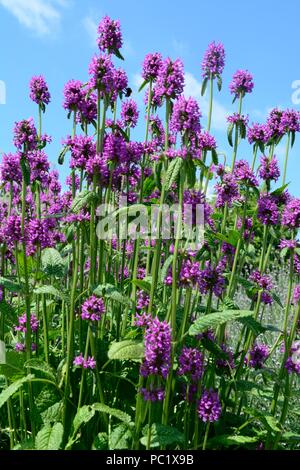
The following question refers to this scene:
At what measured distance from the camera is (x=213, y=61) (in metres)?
4.40

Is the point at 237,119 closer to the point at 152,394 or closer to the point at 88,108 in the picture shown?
the point at 88,108

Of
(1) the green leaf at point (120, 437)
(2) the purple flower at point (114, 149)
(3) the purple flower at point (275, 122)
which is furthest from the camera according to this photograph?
(3) the purple flower at point (275, 122)

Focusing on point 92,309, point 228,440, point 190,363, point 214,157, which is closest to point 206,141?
point 214,157

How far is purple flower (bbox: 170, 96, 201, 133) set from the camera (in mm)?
2961

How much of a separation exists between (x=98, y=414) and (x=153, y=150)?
173cm

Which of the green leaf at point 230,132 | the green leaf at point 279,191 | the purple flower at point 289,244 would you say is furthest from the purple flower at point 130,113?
the purple flower at point 289,244

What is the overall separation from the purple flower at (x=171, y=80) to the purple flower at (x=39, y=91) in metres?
1.50

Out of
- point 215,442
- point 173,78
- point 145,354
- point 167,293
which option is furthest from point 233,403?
point 173,78

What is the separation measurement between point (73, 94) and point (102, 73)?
362 mm

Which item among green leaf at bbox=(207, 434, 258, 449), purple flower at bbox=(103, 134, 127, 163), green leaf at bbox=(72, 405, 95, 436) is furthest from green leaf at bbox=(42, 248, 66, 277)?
green leaf at bbox=(207, 434, 258, 449)

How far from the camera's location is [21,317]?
12.7 feet

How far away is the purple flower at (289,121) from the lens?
4.13 metres

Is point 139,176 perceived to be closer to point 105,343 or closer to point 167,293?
point 167,293

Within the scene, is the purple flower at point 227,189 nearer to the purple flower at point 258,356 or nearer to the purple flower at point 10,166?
the purple flower at point 258,356
